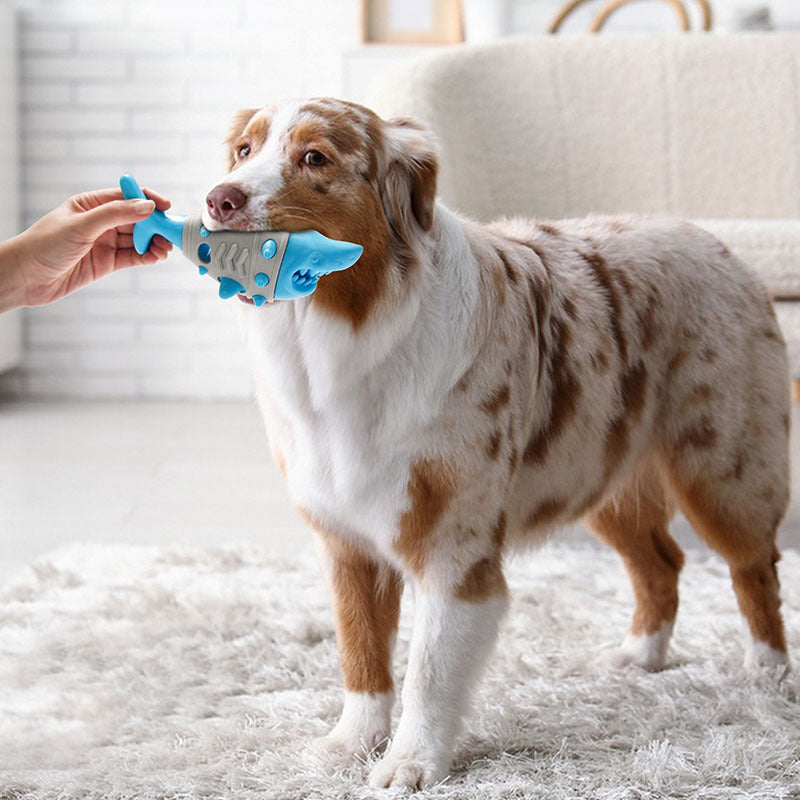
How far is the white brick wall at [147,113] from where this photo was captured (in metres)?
5.07

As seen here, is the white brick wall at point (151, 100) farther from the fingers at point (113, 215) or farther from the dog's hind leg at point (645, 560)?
the fingers at point (113, 215)

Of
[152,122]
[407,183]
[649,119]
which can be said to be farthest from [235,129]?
[152,122]

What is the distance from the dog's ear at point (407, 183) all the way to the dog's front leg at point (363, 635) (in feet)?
1.61

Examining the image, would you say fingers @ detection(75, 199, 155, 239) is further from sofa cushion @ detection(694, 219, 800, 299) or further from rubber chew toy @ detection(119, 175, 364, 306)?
sofa cushion @ detection(694, 219, 800, 299)

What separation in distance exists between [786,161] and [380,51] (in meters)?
1.84

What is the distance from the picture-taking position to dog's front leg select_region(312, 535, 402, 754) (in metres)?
1.80

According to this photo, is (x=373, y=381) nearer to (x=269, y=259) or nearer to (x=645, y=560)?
(x=269, y=259)

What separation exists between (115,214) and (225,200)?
0.32m

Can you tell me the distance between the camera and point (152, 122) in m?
5.13

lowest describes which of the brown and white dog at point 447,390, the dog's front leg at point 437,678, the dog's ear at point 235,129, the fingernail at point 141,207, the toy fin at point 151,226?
the dog's front leg at point 437,678

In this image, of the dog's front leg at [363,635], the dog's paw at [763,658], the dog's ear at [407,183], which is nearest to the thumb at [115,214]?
the dog's ear at [407,183]

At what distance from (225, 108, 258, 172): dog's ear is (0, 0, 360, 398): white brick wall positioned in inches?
133

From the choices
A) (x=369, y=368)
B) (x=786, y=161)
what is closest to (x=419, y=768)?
(x=369, y=368)

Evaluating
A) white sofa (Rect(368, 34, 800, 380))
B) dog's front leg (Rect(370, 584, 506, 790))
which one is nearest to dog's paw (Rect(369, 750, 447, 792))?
dog's front leg (Rect(370, 584, 506, 790))
